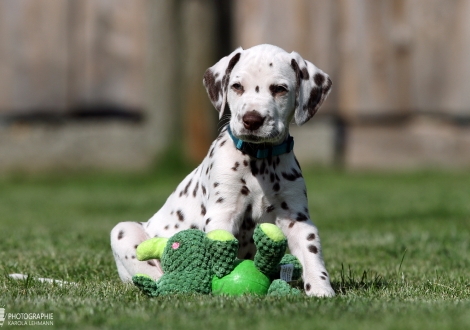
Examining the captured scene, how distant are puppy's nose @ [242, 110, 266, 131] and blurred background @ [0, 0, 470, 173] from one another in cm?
694

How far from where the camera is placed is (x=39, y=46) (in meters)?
12.0

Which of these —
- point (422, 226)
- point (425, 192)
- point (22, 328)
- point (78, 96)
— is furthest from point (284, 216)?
point (78, 96)

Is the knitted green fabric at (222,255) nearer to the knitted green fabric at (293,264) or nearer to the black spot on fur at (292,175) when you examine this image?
the knitted green fabric at (293,264)

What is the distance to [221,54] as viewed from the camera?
37.4 ft

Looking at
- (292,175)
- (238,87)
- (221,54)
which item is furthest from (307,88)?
(221,54)

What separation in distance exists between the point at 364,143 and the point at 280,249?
858cm

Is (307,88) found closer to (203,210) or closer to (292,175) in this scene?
(292,175)

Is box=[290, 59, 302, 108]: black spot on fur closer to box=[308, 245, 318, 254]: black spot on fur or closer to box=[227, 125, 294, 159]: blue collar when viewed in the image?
box=[227, 125, 294, 159]: blue collar

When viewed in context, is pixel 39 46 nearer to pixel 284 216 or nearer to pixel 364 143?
pixel 364 143

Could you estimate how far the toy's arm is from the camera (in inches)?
165

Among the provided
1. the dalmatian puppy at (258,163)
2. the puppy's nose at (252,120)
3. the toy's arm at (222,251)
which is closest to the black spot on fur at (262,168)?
the dalmatian puppy at (258,163)

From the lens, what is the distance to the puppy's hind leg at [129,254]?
16.3 ft

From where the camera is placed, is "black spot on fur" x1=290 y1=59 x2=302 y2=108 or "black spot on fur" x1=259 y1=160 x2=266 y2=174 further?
"black spot on fur" x1=290 y1=59 x2=302 y2=108

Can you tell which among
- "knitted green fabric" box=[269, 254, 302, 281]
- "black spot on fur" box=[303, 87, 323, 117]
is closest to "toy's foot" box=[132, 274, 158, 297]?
"knitted green fabric" box=[269, 254, 302, 281]
